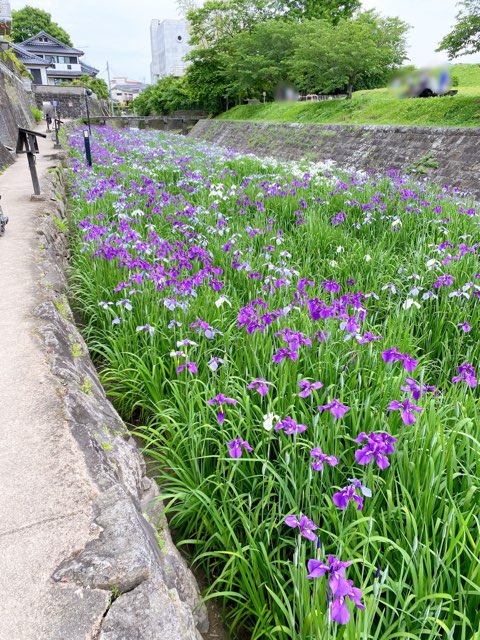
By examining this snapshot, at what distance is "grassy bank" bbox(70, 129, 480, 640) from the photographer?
1477mm

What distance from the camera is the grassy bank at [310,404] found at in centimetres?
148

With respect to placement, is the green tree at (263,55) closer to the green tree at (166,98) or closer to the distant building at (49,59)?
the green tree at (166,98)

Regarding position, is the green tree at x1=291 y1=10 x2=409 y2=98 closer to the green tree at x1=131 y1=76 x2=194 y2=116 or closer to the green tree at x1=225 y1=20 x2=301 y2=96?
the green tree at x1=225 y1=20 x2=301 y2=96

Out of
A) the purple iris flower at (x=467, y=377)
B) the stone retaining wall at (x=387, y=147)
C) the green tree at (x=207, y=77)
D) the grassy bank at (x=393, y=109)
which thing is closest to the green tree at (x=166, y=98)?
the green tree at (x=207, y=77)

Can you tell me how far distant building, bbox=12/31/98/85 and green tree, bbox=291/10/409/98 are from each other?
148 ft

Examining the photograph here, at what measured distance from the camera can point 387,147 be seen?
44.7ft

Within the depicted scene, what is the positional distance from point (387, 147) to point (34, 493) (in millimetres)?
14322

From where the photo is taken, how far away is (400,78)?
20.1m

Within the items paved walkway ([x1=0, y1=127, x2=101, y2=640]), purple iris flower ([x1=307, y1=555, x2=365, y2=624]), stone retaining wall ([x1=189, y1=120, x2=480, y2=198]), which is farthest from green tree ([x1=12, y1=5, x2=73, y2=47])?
purple iris flower ([x1=307, y1=555, x2=365, y2=624])

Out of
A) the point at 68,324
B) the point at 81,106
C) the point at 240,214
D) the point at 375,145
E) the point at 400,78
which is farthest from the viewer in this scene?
the point at 81,106

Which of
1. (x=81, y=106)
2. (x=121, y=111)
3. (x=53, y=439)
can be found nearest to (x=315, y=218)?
(x=53, y=439)

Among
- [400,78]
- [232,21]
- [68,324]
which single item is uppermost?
[232,21]

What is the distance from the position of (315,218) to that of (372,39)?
20.8 meters

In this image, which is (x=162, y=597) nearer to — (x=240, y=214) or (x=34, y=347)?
(x=34, y=347)
